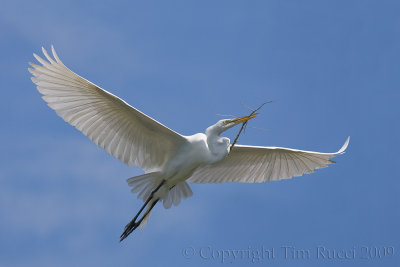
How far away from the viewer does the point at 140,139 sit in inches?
421

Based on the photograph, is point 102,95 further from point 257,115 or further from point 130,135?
point 257,115

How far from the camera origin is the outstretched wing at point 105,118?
9.92 metres

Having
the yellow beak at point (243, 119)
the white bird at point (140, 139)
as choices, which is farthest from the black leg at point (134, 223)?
the yellow beak at point (243, 119)

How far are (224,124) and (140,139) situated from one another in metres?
1.39

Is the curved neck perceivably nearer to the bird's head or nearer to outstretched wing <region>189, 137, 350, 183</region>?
the bird's head

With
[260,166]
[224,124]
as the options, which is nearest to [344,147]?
[260,166]

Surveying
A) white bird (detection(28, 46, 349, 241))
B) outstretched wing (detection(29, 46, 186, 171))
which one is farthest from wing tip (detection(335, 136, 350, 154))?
outstretched wing (detection(29, 46, 186, 171))

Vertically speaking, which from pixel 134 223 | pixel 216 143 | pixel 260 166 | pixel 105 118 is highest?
pixel 105 118

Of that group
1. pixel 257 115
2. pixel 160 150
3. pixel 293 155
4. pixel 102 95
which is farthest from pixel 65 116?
pixel 293 155

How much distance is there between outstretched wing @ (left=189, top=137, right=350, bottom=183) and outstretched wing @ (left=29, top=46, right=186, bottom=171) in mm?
1266

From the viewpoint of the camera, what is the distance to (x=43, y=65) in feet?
32.1

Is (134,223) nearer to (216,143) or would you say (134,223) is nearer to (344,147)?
(216,143)

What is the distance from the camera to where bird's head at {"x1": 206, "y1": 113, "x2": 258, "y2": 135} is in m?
10.6

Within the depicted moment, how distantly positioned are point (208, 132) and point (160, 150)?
875 millimetres
